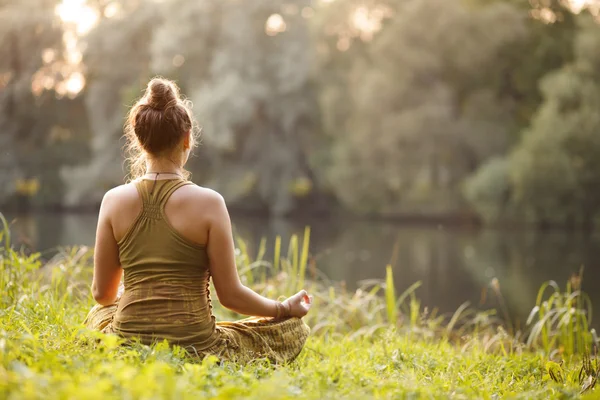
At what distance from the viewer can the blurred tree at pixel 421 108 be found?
57.1 ft

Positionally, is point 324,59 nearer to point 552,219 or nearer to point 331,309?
point 552,219

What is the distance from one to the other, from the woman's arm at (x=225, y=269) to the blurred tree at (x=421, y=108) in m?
14.9

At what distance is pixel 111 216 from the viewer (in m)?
2.34

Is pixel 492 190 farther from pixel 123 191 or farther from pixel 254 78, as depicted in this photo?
pixel 123 191

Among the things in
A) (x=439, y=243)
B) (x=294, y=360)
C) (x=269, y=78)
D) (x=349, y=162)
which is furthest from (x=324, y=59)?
(x=294, y=360)

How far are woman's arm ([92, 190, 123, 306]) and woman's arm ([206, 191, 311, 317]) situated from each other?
0.35m

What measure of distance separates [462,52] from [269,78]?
212 inches

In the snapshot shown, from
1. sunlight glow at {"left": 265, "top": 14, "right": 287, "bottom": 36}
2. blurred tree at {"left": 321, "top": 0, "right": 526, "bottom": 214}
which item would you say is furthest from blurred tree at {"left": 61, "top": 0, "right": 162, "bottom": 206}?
blurred tree at {"left": 321, "top": 0, "right": 526, "bottom": 214}

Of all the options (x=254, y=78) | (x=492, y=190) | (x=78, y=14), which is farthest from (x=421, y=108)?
(x=78, y=14)

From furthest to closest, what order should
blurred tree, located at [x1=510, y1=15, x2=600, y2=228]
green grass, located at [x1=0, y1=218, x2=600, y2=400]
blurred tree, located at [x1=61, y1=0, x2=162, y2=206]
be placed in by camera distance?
blurred tree, located at [x1=61, y1=0, x2=162, y2=206] → blurred tree, located at [x1=510, y1=15, x2=600, y2=228] → green grass, located at [x1=0, y1=218, x2=600, y2=400]

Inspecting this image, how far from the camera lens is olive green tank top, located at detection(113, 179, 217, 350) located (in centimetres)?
230

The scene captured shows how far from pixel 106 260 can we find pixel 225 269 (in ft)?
1.42

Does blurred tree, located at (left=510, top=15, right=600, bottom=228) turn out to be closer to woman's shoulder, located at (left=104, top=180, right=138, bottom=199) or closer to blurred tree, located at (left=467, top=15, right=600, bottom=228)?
blurred tree, located at (left=467, top=15, right=600, bottom=228)

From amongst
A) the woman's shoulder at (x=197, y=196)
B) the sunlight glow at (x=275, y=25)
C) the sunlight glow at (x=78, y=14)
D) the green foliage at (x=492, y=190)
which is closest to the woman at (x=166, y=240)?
the woman's shoulder at (x=197, y=196)
